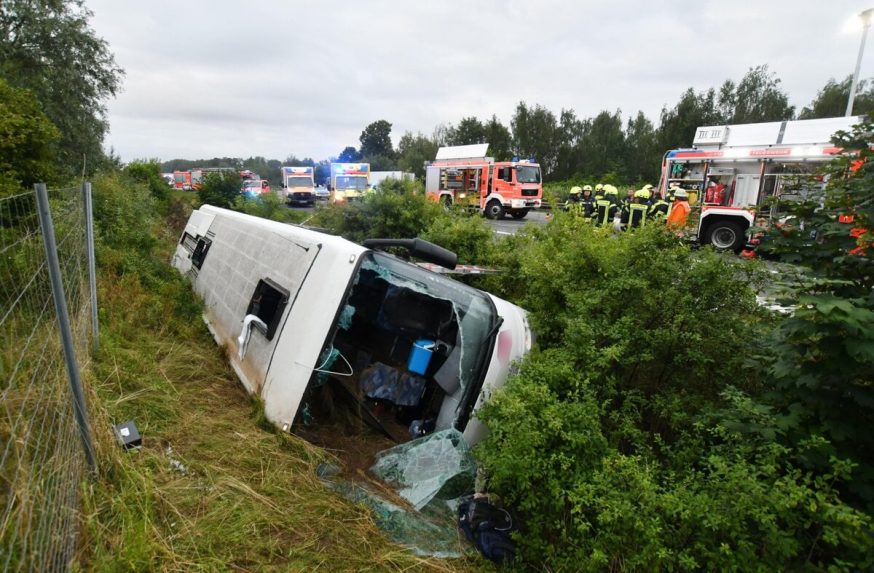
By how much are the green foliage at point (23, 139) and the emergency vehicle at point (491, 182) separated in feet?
45.0

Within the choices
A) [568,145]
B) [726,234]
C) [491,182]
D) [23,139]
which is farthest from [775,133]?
[568,145]

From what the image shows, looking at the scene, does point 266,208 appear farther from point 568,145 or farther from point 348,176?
point 568,145

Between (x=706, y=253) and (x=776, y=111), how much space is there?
43.6 m

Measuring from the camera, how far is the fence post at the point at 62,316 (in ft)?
6.32

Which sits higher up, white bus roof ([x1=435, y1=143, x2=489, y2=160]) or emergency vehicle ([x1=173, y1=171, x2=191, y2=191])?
white bus roof ([x1=435, y1=143, x2=489, y2=160])

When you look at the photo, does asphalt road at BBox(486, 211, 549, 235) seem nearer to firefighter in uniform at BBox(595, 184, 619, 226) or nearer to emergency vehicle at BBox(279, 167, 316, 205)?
firefighter in uniform at BBox(595, 184, 619, 226)

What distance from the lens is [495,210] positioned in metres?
20.8

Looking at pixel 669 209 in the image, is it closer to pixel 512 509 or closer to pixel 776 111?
pixel 512 509

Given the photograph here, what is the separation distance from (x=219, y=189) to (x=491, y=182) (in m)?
11.0

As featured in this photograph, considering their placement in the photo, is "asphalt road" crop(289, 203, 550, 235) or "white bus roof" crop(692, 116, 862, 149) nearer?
"white bus roof" crop(692, 116, 862, 149)

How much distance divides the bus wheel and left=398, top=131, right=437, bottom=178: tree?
24.6 meters

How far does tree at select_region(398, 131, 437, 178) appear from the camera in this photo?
49.2 m

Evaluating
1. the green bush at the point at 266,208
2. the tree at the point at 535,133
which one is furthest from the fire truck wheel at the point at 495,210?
the tree at the point at 535,133

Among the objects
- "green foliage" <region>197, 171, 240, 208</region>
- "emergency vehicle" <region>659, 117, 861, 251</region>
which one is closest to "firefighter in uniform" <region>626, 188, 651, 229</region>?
"emergency vehicle" <region>659, 117, 861, 251</region>
